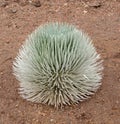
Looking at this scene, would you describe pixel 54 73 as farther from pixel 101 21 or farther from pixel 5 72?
pixel 101 21

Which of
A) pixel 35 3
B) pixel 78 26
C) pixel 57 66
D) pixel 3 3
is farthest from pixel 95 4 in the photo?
pixel 57 66

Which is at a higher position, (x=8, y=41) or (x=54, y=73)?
(x=54, y=73)

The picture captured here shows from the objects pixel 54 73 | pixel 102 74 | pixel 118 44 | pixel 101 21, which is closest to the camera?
pixel 54 73

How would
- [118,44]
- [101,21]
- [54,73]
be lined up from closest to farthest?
[54,73], [118,44], [101,21]

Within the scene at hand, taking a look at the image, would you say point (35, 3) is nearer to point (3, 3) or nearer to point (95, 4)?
point (3, 3)

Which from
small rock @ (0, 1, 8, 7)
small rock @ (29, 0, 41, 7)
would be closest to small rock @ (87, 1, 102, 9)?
small rock @ (29, 0, 41, 7)

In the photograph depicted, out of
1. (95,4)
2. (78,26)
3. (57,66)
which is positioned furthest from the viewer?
(95,4)

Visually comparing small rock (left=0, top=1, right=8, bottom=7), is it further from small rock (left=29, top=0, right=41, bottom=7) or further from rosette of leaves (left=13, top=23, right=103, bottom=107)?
rosette of leaves (left=13, top=23, right=103, bottom=107)

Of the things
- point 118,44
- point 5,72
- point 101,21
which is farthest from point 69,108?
point 101,21

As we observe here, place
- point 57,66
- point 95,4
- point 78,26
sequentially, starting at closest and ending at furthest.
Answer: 1. point 57,66
2. point 78,26
3. point 95,4
